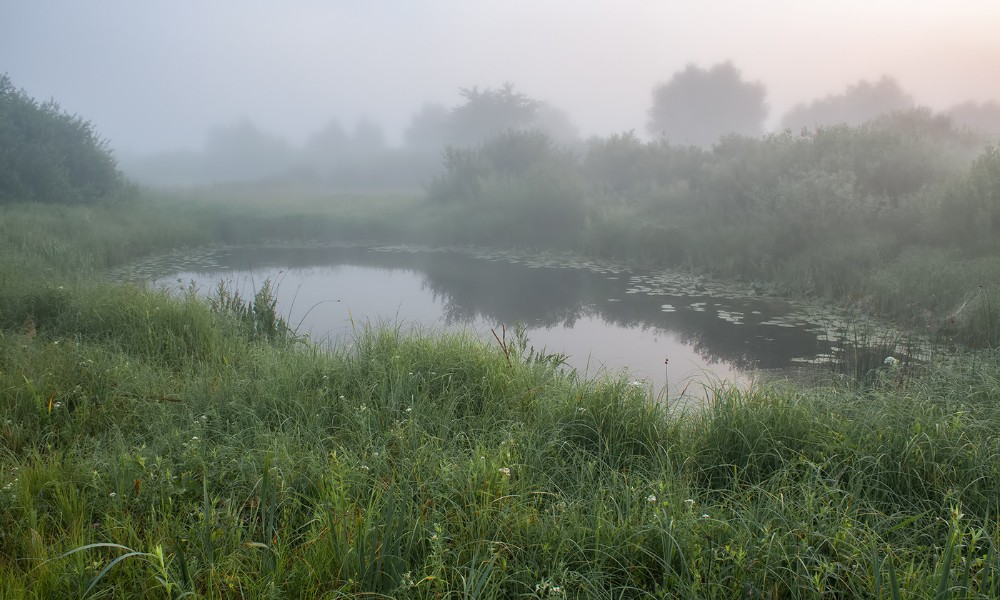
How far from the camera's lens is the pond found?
6664mm

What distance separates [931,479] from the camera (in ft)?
9.26

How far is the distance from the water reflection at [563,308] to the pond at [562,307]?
2 cm

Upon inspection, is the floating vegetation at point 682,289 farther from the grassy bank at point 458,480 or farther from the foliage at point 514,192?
the grassy bank at point 458,480

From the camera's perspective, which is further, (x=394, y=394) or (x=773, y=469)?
(x=394, y=394)

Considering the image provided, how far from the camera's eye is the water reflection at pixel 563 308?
6.84m

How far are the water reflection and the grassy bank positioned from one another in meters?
1.43

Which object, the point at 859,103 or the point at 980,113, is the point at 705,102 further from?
the point at 980,113

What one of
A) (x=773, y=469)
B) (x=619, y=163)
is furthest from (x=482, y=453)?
(x=619, y=163)

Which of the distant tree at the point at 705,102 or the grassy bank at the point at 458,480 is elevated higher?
the distant tree at the point at 705,102

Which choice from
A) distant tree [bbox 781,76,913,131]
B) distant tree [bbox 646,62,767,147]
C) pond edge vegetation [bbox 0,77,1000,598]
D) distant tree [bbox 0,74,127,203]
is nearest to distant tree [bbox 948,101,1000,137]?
distant tree [bbox 781,76,913,131]

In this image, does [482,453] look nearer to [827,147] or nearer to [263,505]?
[263,505]

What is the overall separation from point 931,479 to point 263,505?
280 cm

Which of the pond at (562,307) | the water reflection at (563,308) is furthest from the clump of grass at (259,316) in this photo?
the water reflection at (563,308)

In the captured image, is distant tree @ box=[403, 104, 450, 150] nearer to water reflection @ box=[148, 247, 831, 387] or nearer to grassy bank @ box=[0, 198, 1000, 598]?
water reflection @ box=[148, 247, 831, 387]
